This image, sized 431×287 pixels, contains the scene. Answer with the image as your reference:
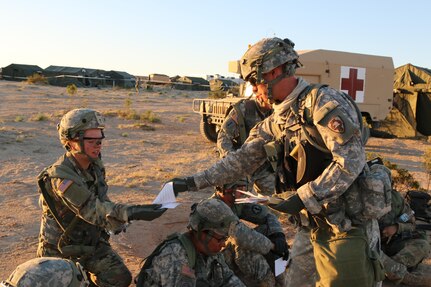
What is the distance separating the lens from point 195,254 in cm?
327

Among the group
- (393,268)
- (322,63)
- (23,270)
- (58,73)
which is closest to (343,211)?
(23,270)

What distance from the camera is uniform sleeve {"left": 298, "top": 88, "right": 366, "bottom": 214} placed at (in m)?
2.57

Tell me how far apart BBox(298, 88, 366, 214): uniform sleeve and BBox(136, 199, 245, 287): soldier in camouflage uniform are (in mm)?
814

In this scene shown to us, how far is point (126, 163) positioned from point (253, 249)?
6243 mm

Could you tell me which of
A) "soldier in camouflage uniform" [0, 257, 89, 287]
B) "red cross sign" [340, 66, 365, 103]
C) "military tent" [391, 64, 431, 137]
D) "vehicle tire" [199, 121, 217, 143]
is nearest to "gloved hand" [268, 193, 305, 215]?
"soldier in camouflage uniform" [0, 257, 89, 287]

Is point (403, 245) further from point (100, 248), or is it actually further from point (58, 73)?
point (58, 73)

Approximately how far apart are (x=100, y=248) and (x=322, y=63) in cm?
1010

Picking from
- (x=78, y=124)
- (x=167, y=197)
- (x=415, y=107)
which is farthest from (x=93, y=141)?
(x=415, y=107)

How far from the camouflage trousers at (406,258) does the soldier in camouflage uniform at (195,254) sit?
1713 millimetres

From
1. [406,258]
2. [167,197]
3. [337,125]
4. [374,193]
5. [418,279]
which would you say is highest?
[337,125]

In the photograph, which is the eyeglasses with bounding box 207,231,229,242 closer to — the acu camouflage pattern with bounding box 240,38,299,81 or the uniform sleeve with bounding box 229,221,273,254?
the uniform sleeve with bounding box 229,221,273,254

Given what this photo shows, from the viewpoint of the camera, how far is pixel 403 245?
4.80 metres

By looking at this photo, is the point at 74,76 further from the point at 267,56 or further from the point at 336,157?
the point at 336,157

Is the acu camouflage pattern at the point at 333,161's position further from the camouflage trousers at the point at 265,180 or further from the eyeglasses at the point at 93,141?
the camouflage trousers at the point at 265,180
